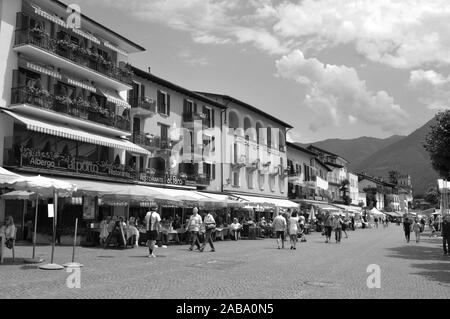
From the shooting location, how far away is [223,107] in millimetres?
42812

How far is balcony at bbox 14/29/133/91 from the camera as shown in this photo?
2359 centimetres

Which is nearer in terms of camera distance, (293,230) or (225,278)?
(225,278)

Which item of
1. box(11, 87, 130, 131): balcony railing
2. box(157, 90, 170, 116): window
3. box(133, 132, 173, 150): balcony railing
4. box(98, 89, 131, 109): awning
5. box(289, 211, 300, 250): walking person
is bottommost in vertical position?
box(289, 211, 300, 250): walking person

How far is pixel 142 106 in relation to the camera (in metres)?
32.1

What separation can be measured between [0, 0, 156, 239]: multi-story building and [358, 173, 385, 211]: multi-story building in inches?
3664

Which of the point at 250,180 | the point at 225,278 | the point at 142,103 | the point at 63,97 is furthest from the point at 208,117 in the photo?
the point at 225,278

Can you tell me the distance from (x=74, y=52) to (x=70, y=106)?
3140 millimetres

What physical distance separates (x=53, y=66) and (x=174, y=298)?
20.6 m

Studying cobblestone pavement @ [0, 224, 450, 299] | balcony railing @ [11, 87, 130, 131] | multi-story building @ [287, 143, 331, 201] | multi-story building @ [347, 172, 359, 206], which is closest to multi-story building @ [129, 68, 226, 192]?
balcony railing @ [11, 87, 130, 131]

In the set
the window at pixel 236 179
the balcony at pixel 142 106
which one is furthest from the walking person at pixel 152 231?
the window at pixel 236 179

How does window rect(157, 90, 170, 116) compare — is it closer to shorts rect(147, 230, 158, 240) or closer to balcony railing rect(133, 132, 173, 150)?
balcony railing rect(133, 132, 173, 150)

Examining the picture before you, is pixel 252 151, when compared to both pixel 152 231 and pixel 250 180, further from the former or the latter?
pixel 152 231

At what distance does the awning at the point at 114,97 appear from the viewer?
28.9 meters
